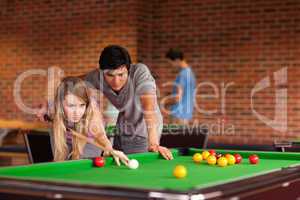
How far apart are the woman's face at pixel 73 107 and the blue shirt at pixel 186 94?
4.07 meters

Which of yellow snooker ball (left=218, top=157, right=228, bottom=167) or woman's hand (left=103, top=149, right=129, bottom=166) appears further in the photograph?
yellow snooker ball (left=218, top=157, right=228, bottom=167)

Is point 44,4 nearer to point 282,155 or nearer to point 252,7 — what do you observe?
point 252,7

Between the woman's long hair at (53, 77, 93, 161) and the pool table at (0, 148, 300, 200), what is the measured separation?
0.44 metres

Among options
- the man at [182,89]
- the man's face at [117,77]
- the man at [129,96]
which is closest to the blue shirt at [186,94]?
the man at [182,89]

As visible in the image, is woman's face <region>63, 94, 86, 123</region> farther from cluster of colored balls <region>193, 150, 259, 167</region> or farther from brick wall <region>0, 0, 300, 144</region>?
brick wall <region>0, 0, 300, 144</region>

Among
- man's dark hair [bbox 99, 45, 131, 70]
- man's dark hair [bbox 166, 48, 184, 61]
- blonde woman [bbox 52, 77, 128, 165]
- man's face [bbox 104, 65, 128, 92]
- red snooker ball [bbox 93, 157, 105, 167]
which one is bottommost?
red snooker ball [bbox 93, 157, 105, 167]

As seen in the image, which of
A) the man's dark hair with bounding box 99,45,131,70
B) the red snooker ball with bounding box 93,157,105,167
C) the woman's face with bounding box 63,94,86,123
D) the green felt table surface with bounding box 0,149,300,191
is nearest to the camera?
the green felt table surface with bounding box 0,149,300,191

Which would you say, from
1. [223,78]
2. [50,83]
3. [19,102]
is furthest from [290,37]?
[19,102]

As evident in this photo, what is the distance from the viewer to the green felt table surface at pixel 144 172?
267 cm

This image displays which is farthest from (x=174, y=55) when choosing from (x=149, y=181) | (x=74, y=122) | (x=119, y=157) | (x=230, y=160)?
(x=149, y=181)

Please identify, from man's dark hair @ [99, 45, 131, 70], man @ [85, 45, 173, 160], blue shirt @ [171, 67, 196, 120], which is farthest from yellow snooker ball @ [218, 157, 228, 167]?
blue shirt @ [171, 67, 196, 120]

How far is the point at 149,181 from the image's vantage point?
2758mm

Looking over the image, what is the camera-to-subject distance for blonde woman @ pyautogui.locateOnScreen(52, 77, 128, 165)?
3.83m

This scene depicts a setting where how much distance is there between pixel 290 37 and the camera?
7.51 m
